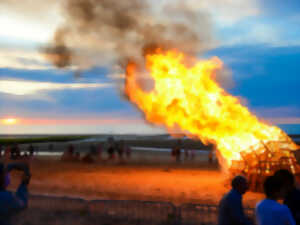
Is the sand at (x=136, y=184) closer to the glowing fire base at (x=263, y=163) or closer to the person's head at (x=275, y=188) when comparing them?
the glowing fire base at (x=263, y=163)

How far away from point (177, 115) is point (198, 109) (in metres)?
1.34

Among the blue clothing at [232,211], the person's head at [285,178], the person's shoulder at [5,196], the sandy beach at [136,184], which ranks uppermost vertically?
the person's head at [285,178]

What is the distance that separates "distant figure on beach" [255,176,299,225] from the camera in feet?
15.0

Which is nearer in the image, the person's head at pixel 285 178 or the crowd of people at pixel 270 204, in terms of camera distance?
the crowd of people at pixel 270 204

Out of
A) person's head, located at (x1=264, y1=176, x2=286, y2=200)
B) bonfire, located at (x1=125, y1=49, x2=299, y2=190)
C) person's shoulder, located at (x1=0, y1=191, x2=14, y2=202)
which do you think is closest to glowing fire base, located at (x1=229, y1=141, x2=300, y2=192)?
bonfire, located at (x1=125, y1=49, x2=299, y2=190)

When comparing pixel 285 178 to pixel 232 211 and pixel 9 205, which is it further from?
pixel 9 205

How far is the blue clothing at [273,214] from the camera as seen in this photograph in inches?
180

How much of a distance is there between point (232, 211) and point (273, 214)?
32.3 inches

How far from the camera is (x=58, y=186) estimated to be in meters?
17.6

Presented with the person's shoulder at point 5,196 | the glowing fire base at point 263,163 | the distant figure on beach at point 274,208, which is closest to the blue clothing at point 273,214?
the distant figure on beach at point 274,208

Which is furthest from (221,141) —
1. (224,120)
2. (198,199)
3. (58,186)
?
(58,186)

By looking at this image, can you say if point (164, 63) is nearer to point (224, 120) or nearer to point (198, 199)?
point (224, 120)

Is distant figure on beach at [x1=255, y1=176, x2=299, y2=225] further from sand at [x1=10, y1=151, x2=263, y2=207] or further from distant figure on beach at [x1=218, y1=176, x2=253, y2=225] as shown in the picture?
sand at [x1=10, y1=151, x2=263, y2=207]

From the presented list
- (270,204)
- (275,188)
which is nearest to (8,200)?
(270,204)
